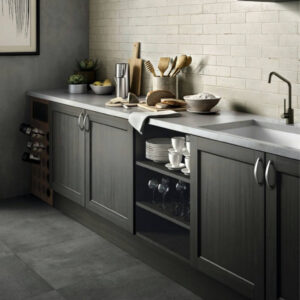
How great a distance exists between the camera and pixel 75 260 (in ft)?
12.9

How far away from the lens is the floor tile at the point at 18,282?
11.2 ft

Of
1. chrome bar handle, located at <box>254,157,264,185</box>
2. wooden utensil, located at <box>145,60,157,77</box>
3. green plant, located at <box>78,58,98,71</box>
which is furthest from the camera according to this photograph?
green plant, located at <box>78,58,98,71</box>

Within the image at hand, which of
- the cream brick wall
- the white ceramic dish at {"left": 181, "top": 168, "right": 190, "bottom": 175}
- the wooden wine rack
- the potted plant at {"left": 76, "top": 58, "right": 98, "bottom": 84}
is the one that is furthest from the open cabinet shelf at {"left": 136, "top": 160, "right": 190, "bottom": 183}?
the potted plant at {"left": 76, "top": 58, "right": 98, "bottom": 84}

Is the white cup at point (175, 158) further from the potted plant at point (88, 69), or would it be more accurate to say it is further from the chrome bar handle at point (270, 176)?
the potted plant at point (88, 69)

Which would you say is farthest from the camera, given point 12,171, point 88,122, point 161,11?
point 12,171

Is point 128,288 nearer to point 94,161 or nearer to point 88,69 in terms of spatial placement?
point 94,161

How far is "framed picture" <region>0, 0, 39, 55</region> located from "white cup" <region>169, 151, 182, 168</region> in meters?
2.33

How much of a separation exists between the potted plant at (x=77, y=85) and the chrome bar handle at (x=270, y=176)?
2.75 meters

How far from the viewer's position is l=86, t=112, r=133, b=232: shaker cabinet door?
3.91 metres

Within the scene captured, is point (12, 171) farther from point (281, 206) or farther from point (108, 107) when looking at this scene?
point (281, 206)

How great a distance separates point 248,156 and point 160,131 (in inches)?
48.6

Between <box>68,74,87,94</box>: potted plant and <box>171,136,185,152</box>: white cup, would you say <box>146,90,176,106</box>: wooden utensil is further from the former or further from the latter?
<box>68,74,87,94</box>: potted plant

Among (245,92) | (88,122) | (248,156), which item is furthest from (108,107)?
(248,156)

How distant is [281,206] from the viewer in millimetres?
2697
